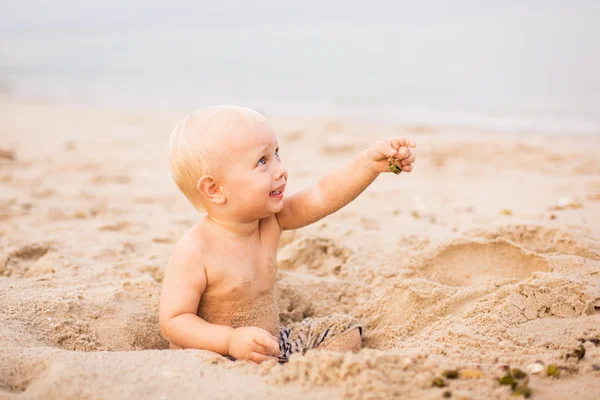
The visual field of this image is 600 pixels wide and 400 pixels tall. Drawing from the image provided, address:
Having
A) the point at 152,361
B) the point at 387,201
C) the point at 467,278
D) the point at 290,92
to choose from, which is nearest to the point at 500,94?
the point at 290,92

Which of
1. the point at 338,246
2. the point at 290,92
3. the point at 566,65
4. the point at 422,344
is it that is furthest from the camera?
the point at 290,92

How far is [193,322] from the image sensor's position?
2.14 m

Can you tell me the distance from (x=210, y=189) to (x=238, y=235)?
260 mm

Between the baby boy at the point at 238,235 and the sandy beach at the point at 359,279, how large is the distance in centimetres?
16

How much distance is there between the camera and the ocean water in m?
9.20

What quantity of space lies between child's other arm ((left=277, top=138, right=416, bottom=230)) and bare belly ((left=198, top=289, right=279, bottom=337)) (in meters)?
0.37

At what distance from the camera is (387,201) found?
4.32 m

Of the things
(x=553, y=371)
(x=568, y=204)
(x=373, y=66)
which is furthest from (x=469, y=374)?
(x=373, y=66)

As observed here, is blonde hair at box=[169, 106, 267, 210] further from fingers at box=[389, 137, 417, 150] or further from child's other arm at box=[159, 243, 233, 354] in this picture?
fingers at box=[389, 137, 417, 150]

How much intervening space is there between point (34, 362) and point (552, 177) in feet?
13.6

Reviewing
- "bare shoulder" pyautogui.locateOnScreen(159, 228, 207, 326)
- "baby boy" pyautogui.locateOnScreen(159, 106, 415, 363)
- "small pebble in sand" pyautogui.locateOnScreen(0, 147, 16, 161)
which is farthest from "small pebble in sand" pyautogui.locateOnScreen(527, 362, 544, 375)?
"small pebble in sand" pyautogui.locateOnScreen(0, 147, 16, 161)

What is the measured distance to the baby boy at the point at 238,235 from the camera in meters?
2.13

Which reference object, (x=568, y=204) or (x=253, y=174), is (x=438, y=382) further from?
(x=568, y=204)

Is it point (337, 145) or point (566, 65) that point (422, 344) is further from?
point (566, 65)
